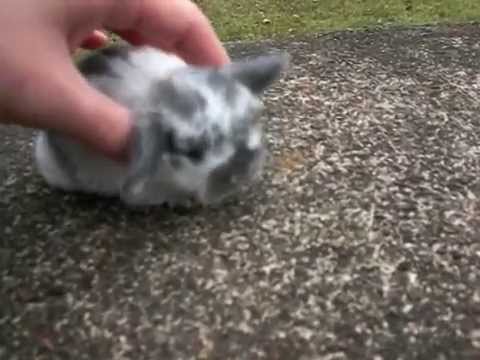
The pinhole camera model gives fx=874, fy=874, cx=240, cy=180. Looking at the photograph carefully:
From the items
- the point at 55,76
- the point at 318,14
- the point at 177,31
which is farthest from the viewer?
the point at 318,14

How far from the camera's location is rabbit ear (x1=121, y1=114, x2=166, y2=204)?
2.89 ft

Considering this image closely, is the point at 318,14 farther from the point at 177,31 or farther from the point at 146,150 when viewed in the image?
the point at 146,150

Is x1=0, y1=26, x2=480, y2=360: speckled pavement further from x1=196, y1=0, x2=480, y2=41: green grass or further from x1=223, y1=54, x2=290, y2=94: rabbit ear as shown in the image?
x1=196, y1=0, x2=480, y2=41: green grass

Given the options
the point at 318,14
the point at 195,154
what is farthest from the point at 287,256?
the point at 318,14

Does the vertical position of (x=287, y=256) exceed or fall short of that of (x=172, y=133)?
it falls short

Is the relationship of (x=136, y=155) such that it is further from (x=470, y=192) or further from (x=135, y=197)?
(x=470, y=192)

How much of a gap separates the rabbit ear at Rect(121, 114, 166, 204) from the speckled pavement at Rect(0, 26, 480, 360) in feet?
0.30

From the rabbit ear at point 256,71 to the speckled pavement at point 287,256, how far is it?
0.47ft

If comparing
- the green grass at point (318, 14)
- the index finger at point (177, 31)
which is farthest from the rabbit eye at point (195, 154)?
the green grass at point (318, 14)

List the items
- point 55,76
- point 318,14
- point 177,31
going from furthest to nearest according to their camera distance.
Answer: point 318,14 < point 177,31 < point 55,76

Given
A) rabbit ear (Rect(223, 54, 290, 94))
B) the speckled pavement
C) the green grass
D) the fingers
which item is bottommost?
the green grass

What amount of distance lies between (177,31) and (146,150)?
0.65 ft

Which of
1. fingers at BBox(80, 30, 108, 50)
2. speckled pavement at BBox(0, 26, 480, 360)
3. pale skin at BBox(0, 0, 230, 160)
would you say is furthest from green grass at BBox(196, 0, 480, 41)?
pale skin at BBox(0, 0, 230, 160)

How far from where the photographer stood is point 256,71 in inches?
37.1
